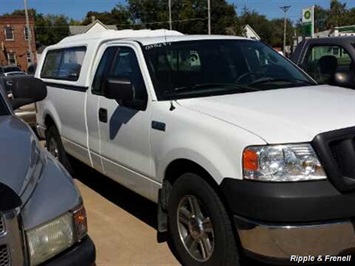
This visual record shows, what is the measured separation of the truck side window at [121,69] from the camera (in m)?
4.58

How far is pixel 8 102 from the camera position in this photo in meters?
3.96

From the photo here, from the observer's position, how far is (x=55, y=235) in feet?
8.45

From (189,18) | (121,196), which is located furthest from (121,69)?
(189,18)

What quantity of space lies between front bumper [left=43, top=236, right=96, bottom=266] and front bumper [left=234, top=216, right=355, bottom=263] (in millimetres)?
1014

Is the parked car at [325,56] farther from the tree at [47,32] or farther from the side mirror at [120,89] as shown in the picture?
the tree at [47,32]

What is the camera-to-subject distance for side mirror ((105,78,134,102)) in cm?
430

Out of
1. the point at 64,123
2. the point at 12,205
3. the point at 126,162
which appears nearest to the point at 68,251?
the point at 12,205

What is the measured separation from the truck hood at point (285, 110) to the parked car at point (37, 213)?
1.27m

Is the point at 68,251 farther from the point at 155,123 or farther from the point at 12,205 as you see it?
the point at 155,123

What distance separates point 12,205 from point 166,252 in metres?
2.22

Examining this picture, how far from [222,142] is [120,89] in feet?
4.14

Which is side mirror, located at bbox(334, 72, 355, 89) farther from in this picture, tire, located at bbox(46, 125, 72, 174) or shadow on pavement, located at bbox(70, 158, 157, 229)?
tire, located at bbox(46, 125, 72, 174)

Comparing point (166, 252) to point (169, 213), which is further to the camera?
point (166, 252)

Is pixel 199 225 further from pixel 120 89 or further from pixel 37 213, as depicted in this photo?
pixel 37 213
